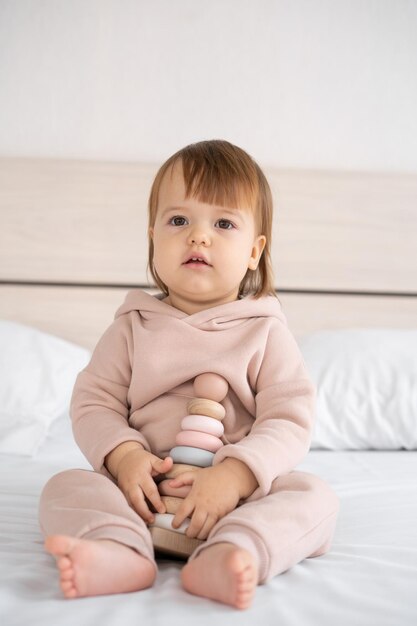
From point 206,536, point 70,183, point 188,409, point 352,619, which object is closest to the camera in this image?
point 352,619

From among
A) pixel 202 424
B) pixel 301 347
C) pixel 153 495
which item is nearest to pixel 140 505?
pixel 153 495

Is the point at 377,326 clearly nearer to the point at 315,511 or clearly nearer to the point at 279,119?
the point at 279,119

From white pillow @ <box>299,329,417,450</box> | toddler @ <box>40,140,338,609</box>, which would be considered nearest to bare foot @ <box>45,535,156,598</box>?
toddler @ <box>40,140,338,609</box>

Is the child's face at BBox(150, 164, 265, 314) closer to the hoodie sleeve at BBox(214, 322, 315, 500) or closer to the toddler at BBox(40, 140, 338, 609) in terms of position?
the toddler at BBox(40, 140, 338, 609)

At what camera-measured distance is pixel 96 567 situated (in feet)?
2.47

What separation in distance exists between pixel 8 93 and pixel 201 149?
1320mm

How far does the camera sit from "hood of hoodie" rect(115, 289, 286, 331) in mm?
1120

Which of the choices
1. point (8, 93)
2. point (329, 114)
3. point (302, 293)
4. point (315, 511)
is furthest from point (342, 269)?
point (315, 511)

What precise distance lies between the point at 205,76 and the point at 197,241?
1.33 metres

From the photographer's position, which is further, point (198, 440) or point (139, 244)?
point (139, 244)

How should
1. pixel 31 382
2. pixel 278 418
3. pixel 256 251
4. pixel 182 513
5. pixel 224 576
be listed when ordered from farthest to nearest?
pixel 31 382 → pixel 256 251 → pixel 278 418 → pixel 182 513 → pixel 224 576

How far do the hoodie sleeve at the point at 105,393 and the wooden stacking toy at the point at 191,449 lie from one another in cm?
7

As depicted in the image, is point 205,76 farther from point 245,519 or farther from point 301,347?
point 245,519

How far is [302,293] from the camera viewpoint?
2201 millimetres
